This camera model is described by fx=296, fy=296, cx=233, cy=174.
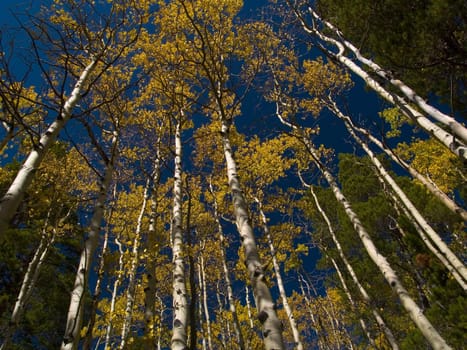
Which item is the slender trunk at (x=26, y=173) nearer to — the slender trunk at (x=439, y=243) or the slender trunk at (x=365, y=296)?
the slender trunk at (x=439, y=243)

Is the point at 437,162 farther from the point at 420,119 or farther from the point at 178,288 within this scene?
the point at 178,288

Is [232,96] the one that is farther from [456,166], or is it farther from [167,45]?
[456,166]

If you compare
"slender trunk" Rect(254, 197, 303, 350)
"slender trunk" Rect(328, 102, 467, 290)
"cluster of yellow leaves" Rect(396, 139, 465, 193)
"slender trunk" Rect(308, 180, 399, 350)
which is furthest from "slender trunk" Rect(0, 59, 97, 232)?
"cluster of yellow leaves" Rect(396, 139, 465, 193)

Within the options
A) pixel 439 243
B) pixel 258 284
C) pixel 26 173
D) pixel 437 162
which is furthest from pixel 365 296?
pixel 26 173

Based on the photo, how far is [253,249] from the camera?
305cm

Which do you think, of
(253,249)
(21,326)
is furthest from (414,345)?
(21,326)

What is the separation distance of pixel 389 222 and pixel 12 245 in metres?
13.6

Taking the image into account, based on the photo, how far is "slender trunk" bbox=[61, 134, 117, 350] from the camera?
106 inches

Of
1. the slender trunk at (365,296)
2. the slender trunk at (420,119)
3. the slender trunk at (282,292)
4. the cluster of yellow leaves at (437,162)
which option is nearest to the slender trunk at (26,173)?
the slender trunk at (420,119)

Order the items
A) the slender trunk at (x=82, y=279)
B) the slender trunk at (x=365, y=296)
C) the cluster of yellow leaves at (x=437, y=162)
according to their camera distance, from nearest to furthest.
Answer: the slender trunk at (x=82, y=279) < the slender trunk at (x=365, y=296) < the cluster of yellow leaves at (x=437, y=162)

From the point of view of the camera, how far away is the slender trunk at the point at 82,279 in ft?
8.86

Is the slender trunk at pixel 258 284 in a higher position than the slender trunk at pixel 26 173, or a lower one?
lower

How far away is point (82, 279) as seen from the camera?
3.24m

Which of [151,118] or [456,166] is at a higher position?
[151,118]
